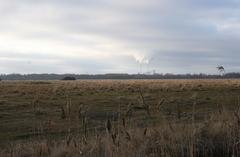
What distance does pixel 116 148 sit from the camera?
8.63m

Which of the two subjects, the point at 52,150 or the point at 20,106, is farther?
the point at 20,106

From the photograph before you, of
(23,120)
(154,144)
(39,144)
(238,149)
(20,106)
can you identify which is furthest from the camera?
(20,106)

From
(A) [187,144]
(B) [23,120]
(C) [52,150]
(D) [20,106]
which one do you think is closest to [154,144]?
(A) [187,144]

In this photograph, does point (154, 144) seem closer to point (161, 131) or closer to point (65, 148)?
point (161, 131)

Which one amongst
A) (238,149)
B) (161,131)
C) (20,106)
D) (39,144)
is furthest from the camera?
(20,106)

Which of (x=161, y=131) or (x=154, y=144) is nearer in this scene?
(x=154, y=144)

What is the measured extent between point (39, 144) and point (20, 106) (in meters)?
23.7

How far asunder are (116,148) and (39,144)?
2.54 metres

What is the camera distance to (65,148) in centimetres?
969

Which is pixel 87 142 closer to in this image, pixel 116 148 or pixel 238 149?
pixel 116 148

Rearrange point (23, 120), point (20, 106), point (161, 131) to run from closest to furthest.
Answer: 1. point (161, 131)
2. point (23, 120)
3. point (20, 106)

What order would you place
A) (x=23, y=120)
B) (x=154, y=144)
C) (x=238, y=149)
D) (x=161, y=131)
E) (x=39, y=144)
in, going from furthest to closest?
(x=23, y=120), (x=39, y=144), (x=161, y=131), (x=154, y=144), (x=238, y=149)

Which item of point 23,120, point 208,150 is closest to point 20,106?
point 23,120

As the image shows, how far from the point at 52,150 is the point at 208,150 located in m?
2.87
